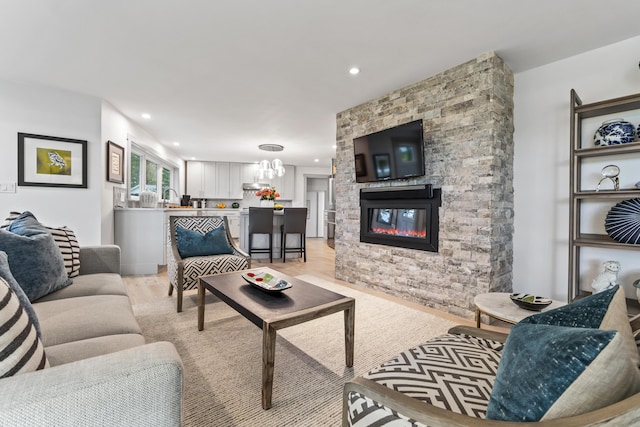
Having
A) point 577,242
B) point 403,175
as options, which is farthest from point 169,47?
point 577,242

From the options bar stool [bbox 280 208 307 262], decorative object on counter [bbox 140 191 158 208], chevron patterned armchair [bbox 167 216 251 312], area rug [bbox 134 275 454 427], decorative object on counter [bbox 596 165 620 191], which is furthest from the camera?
bar stool [bbox 280 208 307 262]

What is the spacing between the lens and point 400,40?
2.26 m

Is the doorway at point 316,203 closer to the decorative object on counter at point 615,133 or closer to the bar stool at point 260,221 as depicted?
the bar stool at point 260,221

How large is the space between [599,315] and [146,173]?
6220mm

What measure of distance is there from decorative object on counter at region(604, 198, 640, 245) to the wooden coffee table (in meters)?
1.99

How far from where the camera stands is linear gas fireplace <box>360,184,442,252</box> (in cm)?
286

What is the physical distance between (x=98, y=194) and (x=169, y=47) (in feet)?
7.23

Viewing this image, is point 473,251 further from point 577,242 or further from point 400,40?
point 400,40

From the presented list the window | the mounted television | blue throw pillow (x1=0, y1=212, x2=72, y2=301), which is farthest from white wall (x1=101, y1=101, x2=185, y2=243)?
the mounted television

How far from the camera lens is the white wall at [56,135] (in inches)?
123

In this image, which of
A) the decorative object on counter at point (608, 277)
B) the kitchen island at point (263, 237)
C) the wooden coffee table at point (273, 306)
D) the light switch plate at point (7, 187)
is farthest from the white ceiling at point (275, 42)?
the kitchen island at point (263, 237)

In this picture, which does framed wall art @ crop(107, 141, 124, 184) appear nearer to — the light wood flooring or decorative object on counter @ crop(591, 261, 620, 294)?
the light wood flooring

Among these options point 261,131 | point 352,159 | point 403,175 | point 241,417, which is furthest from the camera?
point 261,131

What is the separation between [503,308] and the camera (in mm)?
1748
